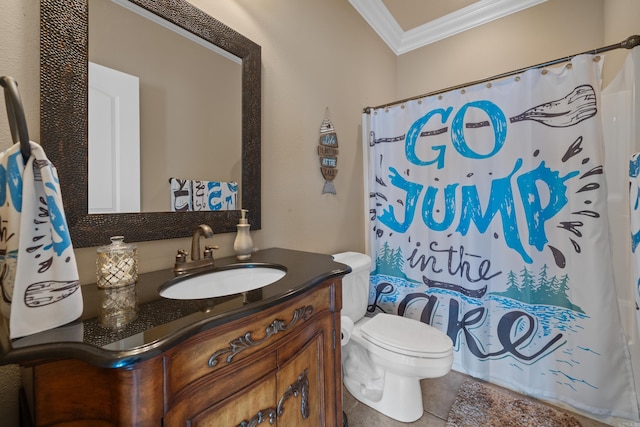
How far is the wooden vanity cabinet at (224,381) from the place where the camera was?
475 millimetres

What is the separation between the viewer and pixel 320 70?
5.73 ft

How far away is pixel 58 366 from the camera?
0.52 meters

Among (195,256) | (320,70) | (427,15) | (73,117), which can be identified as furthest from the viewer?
(427,15)

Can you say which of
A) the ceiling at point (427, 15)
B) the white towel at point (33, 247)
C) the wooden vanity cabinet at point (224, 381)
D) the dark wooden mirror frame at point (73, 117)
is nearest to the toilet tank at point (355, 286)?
the wooden vanity cabinet at point (224, 381)

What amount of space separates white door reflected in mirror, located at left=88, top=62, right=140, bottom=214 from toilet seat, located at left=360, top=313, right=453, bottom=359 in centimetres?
128

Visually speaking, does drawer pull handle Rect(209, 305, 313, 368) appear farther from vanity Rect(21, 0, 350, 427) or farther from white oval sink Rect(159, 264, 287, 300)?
white oval sink Rect(159, 264, 287, 300)

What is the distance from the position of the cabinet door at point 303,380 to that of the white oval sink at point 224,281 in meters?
0.25

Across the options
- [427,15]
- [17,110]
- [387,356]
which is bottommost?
[387,356]

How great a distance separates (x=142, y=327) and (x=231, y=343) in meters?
0.20

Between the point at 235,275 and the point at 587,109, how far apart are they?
6.33ft

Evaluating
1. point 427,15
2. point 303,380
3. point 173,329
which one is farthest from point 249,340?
point 427,15

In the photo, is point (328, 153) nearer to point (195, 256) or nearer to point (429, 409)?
point (195, 256)

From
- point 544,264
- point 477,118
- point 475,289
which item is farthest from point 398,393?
point 477,118

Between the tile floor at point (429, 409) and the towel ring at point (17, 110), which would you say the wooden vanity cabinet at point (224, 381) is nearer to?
the towel ring at point (17, 110)
